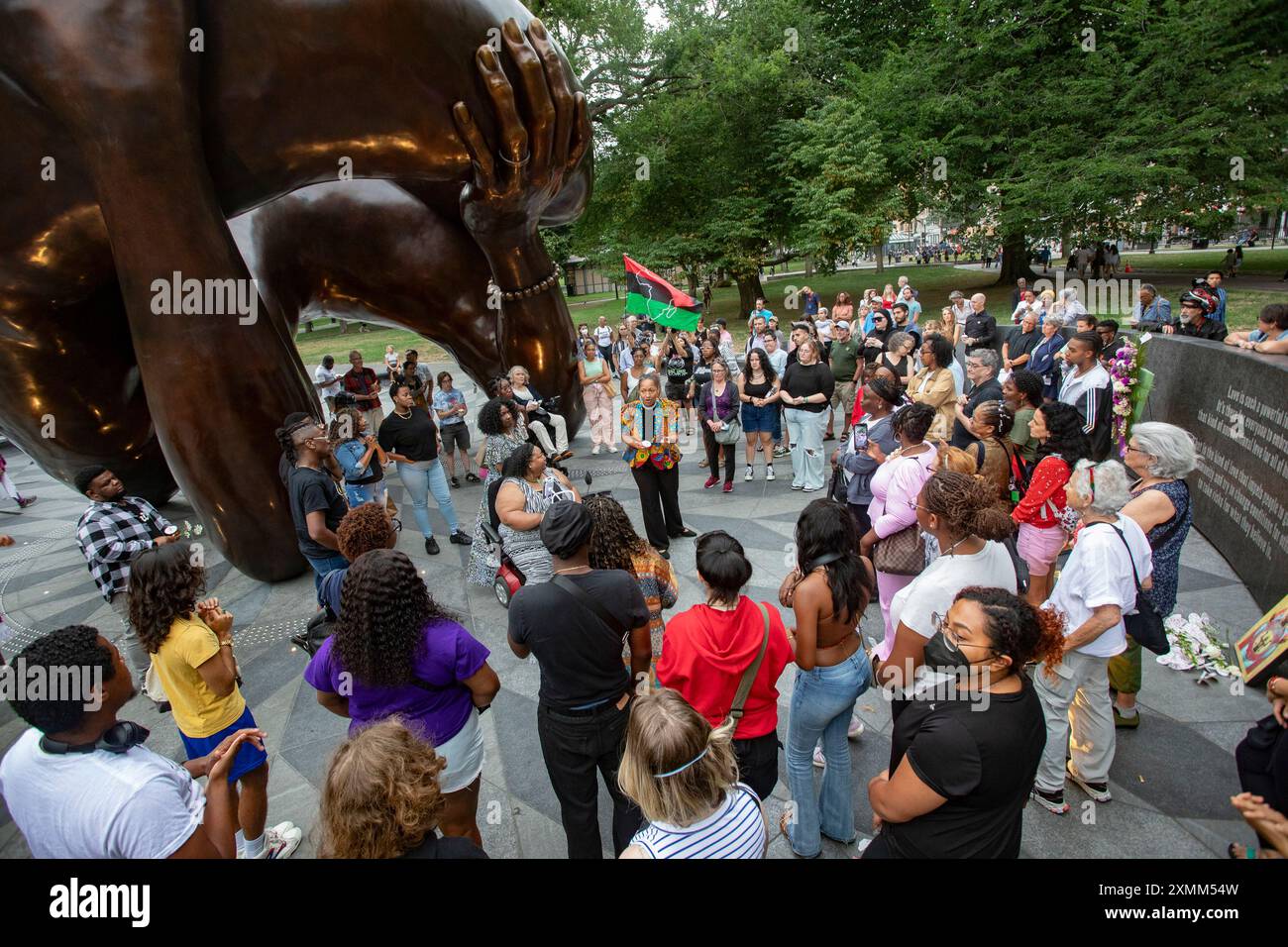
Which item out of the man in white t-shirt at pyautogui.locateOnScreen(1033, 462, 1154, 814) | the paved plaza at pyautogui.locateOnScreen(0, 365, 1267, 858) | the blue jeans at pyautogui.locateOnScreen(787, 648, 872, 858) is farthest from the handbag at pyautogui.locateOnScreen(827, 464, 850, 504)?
the blue jeans at pyautogui.locateOnScreen(787, 648, 872, 858)

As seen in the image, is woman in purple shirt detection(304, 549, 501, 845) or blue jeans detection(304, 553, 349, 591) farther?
blue jeans detection(304, 553, 349, 591)

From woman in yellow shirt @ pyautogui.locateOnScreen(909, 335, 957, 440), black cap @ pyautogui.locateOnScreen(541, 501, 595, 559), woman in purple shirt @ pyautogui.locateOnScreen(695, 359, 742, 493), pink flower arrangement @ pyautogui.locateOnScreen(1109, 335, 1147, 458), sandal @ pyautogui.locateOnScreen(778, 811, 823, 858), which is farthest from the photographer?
woman in purple shirt @ pyautogui.locateOnScreen(695, 359, 742, 493)

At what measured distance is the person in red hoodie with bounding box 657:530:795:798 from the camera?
263 cm

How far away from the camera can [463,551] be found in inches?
283

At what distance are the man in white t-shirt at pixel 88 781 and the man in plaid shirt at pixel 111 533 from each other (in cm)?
286

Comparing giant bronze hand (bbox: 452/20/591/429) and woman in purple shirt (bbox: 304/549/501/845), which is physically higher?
giant bronze hand (bbox: 452/20/591/429)

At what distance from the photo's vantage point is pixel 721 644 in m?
2.64

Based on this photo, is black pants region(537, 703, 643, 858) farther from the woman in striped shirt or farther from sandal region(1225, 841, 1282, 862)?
sandal region(1225, 841, 1282, 862)

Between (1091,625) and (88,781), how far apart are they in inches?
150

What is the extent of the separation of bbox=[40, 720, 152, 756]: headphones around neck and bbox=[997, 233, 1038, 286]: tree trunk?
93.6ft

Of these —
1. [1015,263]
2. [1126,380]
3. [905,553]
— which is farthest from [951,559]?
[1015,263]

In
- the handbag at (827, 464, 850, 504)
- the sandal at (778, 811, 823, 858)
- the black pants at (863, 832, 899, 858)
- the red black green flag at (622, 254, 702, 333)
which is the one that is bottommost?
the sandal at (778, 811, 823, 858)

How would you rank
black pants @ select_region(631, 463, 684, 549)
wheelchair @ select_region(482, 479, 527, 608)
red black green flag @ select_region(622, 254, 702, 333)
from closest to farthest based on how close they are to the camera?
1. wheelchair @ select_region(482, 479, 527, 608)
2. black pants @ select_region(631, 463, 684, 549)
3. red black green flag @ select_region(622, 254, 702, 333)
